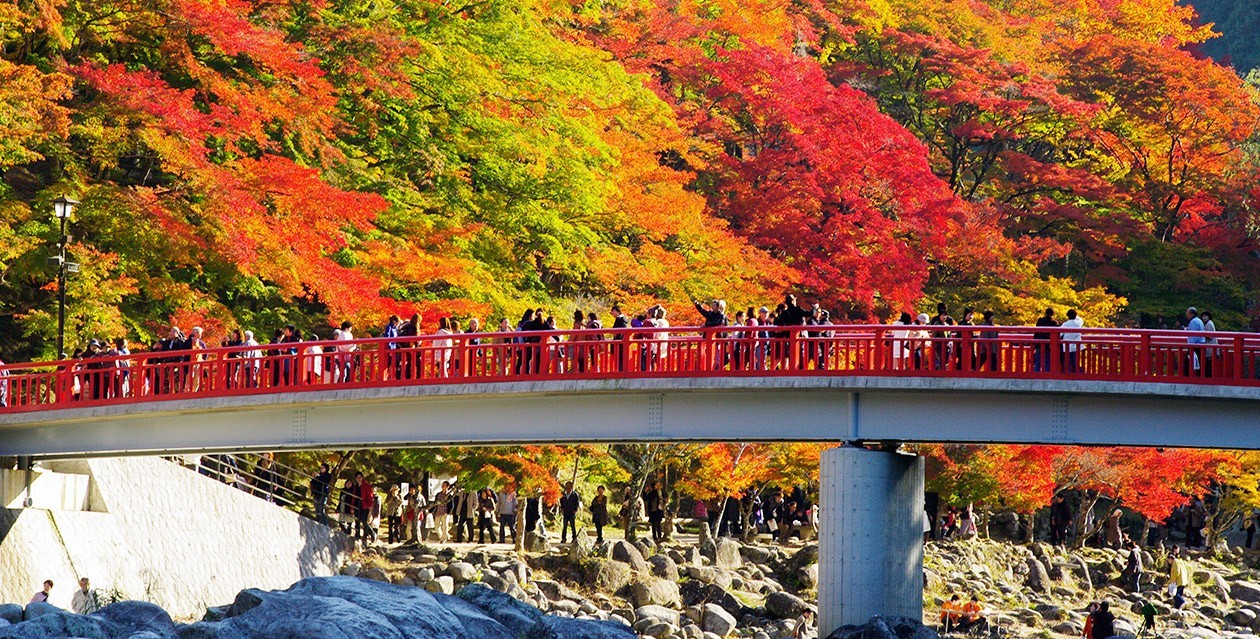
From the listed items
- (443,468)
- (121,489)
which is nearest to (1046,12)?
(443,468)

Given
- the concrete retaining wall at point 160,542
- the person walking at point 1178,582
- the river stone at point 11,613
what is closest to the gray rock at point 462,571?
the concrete retaining wall at point 160,542

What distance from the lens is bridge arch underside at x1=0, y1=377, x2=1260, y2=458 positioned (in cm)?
2434

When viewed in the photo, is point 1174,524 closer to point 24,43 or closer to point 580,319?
point 580,319

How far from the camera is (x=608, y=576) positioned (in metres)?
32.1

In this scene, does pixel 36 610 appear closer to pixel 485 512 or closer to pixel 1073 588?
pixel 485 512

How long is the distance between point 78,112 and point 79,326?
13.4 ft

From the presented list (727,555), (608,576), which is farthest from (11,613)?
(727,555)

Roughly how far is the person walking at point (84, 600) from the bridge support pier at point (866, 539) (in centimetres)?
1141

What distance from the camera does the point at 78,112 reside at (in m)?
32.0

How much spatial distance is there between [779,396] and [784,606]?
26.3 feet

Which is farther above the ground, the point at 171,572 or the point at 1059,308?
the point at 1059,308

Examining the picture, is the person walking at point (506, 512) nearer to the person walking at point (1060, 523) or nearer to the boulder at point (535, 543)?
the boulder at point (535, 543)

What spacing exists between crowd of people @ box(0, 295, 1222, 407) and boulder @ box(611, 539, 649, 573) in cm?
635

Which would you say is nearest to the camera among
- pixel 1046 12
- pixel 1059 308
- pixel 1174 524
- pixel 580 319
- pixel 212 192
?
pixel 580 319
